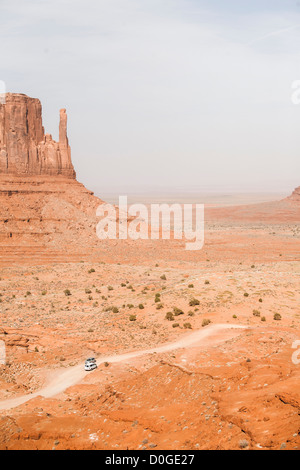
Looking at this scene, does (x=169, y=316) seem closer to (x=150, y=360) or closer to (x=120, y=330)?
(x=120, y=330)

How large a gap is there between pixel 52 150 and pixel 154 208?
124m

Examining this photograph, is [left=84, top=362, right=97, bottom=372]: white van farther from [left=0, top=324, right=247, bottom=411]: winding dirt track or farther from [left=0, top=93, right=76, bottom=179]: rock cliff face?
[left=0, top=93, right=76, bottom=179]: rock cliff face

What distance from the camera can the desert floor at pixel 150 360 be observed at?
39.5 feet

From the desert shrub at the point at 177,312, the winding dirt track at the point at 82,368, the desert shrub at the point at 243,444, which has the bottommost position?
the winding dirt track at the point at 82,368

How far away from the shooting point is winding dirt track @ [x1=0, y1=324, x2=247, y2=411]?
18.1 metres

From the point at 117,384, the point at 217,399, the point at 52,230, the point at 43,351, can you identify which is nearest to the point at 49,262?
the point at 52,230

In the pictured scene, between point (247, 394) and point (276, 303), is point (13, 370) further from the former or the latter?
point (276, 303)

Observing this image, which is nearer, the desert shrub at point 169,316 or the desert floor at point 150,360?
the desert floor at point 150,360

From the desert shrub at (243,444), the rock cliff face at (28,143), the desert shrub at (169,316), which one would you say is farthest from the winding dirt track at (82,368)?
the rock cliff face at (28,143)

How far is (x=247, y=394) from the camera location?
1329 centimetres

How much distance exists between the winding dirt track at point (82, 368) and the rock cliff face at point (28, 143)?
47.9 m

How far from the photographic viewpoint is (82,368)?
2114 centimetres

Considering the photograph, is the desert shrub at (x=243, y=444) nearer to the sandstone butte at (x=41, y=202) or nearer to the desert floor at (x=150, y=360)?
the desert floor at (x=150, y=360)

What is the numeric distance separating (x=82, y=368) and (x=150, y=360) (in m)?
3.23
